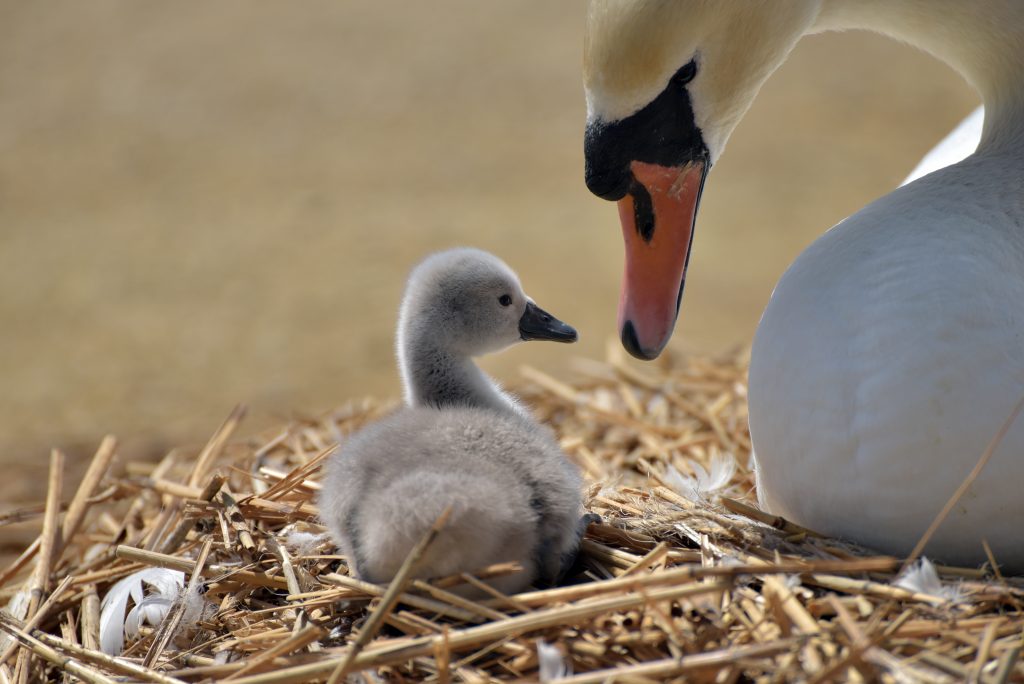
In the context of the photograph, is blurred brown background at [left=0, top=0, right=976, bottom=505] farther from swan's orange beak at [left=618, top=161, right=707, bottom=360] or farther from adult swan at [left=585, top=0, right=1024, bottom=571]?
adult swan at [left=585, top=0, right=1024, bottom=571]

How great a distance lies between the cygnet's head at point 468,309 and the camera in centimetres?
231

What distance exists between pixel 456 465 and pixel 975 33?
4.12ft

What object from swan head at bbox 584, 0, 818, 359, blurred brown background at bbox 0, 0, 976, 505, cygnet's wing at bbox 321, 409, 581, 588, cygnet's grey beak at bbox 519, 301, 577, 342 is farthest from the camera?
blurred brown background at bbox 0, 0, 976, 505

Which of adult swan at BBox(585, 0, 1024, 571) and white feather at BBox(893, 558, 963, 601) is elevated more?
adult swan at BBox(585, 0, 1024, 571)

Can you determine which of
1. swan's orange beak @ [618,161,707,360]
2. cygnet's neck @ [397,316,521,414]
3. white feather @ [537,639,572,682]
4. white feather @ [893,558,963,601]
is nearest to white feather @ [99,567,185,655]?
cygnet's neck @ [397,316,521,414]

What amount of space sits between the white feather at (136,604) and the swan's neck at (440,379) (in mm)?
542

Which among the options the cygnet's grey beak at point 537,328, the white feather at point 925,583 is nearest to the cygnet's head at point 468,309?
the cygnet's grey beak at point 537,328

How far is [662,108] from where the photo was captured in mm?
2002

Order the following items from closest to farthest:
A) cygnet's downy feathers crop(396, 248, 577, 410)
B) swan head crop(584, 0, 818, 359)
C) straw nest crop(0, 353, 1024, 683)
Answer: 1. straw nest crop(0, 353, 1024, 683)
2. swan head crop(584, 0, 818, 359)
3. cygnet's downy feathers crop(396, 248, 577, 410)

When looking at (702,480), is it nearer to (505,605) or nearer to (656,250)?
(656,250)

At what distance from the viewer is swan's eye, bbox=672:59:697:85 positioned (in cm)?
200

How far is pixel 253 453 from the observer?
293 cm

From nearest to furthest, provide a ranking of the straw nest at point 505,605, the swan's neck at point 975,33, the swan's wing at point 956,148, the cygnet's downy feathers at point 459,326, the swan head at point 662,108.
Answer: the straw nest at point 505,605, the swan head at point 662,108, the swan's neck at point 975,33, the cygnet's downy feathers at point 459,326, the swan's wing at point 956,148

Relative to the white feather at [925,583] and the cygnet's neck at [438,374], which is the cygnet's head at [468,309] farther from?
the white feather at [925,583]
